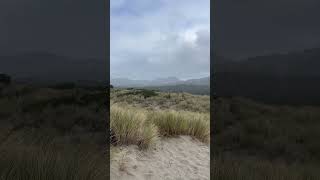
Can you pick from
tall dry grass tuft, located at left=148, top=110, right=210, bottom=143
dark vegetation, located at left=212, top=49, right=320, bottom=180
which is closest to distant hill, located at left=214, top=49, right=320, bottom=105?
dark vegetation, located at left=212, top=49, right=320, bottom=180

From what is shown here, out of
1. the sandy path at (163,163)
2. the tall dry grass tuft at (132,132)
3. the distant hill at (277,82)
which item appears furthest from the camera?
A: the distant hill at (277,82)

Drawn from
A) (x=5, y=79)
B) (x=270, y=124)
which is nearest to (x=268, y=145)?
(x=270, y=124)

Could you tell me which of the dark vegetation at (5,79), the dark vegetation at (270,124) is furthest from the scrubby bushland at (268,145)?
the dark vegetation at (5,79)

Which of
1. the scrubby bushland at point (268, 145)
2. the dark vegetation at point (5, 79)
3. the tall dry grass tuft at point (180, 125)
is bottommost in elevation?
the scrubby bushland at point (268, 145)

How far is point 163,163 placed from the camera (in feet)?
20.3

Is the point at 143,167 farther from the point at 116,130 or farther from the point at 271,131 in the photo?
the point at 271,131

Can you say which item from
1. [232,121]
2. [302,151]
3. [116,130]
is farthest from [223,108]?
[116,130]

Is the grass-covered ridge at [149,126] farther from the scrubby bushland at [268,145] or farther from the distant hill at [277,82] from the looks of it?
the distant hill at [277,82]

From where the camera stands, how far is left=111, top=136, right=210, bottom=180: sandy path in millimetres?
5512

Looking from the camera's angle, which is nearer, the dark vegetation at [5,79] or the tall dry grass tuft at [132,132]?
the tall dry grass tuft at [132,132]

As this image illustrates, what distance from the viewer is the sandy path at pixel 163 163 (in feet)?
18.1

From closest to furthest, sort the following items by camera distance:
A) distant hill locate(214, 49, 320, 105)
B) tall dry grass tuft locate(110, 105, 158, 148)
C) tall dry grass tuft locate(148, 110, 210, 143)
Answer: tall dry grass tuft locate(110, 105, 158, 148) → tall dry grass tuft locate(148, 110, 210, 143) → distant hill locate(214, 49, 320, 105)

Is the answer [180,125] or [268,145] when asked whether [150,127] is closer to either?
[180,125]

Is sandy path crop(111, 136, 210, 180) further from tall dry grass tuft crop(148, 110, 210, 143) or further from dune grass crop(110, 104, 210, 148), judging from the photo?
tall dry grass tuft crop(148, 110, 210, 143)
